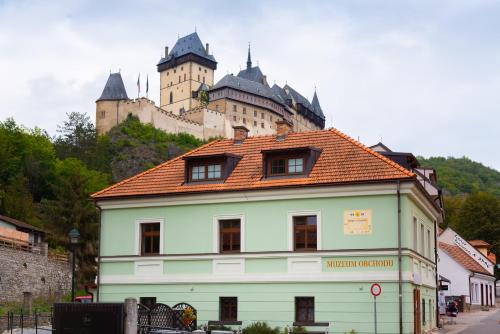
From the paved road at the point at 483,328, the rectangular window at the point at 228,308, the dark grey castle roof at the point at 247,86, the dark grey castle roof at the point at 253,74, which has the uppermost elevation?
the dark grey castle roof at the point at 253,74

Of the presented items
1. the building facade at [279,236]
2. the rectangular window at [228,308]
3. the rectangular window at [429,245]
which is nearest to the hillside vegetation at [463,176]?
the rectangular window at [429,245]

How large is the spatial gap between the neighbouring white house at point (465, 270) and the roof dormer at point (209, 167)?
80.2 ft

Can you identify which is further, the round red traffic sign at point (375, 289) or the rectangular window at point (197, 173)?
the rectangular window at point (197, 173)

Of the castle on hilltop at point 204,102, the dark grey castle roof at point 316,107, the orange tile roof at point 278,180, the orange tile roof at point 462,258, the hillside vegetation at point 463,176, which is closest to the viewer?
the orange tile roof at point 278,180

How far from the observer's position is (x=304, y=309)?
26.5 metres

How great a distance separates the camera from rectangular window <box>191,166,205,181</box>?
1176 inches

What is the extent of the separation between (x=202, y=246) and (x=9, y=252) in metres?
23.5

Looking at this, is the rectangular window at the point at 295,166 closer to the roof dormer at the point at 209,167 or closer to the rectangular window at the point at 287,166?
the rectangular window at the point at 287,166

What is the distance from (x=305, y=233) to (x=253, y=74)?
416ft

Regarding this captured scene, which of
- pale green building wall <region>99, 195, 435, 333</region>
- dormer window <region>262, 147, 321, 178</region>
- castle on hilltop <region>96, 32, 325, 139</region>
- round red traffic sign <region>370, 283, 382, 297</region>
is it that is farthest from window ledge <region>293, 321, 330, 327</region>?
castle on hilltop <region>96, 32, 325, 139</region>

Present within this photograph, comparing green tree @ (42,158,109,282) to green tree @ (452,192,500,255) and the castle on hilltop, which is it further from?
the castle on hilltop

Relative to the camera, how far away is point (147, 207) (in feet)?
98.4

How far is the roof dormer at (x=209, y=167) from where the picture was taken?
2925 cm

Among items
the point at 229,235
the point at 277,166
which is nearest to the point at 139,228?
the point at 229,235
